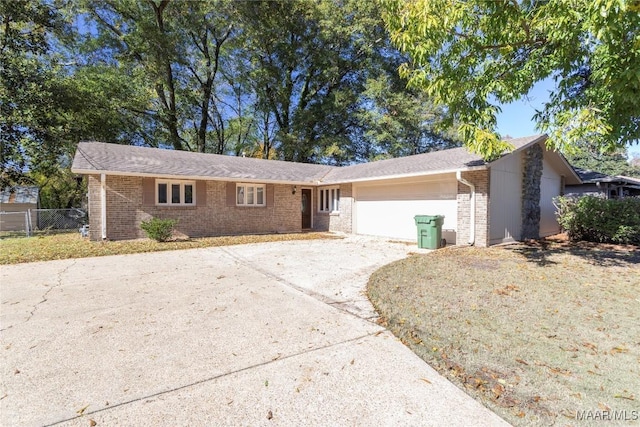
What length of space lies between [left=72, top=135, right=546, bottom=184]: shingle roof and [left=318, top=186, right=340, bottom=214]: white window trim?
0.69 meters

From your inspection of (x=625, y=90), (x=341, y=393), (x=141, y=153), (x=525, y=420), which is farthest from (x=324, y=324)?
(x=141, y=153)

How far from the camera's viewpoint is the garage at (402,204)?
11219 mm

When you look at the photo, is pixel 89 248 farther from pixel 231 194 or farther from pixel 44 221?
pixel 44 221

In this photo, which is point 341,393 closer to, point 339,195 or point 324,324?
point 324,324

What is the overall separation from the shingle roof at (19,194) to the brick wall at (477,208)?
79.9 feet

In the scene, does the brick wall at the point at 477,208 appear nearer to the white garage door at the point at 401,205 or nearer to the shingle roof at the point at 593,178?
the white garage door at the point at 401,205

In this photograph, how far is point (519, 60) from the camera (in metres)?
8.10

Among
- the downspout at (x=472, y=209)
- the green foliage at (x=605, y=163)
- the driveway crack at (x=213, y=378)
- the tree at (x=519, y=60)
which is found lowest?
the driveway crack at (x=213, y=378)

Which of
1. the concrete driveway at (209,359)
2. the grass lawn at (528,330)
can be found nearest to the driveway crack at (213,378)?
the concrete driveway at (209,359)

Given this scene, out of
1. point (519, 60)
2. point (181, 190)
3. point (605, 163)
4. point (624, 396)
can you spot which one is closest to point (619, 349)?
point (624, 396)

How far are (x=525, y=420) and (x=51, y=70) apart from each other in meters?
24.6

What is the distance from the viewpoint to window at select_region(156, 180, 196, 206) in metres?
12.7

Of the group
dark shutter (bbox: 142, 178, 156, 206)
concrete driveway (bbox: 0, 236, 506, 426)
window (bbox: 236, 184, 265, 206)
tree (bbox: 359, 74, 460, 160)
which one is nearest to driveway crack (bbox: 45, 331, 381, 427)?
concrete driveway (bbox: 0, 236, 506, 426)

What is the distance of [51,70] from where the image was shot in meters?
17.4
